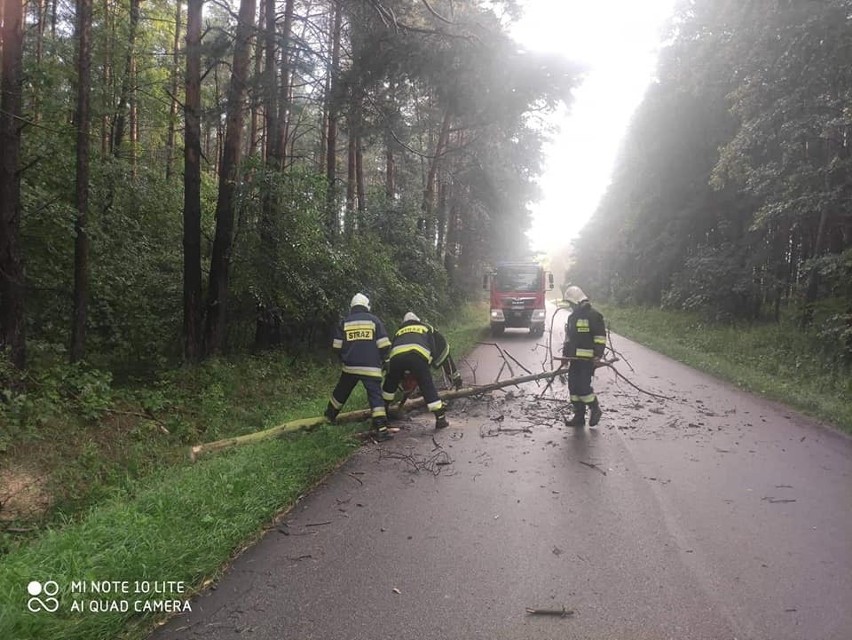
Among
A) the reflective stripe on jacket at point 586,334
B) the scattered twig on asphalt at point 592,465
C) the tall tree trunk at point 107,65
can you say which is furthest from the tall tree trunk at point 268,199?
the scattered twig on asphalt at point 592,465

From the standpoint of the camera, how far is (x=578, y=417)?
7.60 metres

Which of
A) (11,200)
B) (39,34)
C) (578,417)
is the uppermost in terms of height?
(39,34)

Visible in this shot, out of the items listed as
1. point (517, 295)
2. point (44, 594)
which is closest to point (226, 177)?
point (44, 594)

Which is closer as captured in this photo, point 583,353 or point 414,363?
point 414,363

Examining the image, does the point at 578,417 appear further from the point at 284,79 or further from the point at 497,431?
the point at 284,79

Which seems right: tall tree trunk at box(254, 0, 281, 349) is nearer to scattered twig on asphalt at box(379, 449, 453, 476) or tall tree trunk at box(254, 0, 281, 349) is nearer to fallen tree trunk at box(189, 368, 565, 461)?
fallen tree trunk at box(189, 368, 565, 461)

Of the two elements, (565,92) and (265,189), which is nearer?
(565,92)

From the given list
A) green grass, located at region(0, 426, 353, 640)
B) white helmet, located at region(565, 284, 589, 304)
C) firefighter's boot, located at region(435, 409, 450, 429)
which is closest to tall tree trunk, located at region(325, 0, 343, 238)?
white helmet, located at region(565, 284, 589, 304)

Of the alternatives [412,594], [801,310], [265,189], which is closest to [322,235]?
[265,189]

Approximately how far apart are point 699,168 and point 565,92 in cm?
1969

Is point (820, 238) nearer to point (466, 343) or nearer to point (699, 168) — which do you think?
point (466, 343)

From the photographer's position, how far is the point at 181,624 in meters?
3.05

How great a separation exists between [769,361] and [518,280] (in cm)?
950

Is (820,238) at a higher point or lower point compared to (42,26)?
lower
